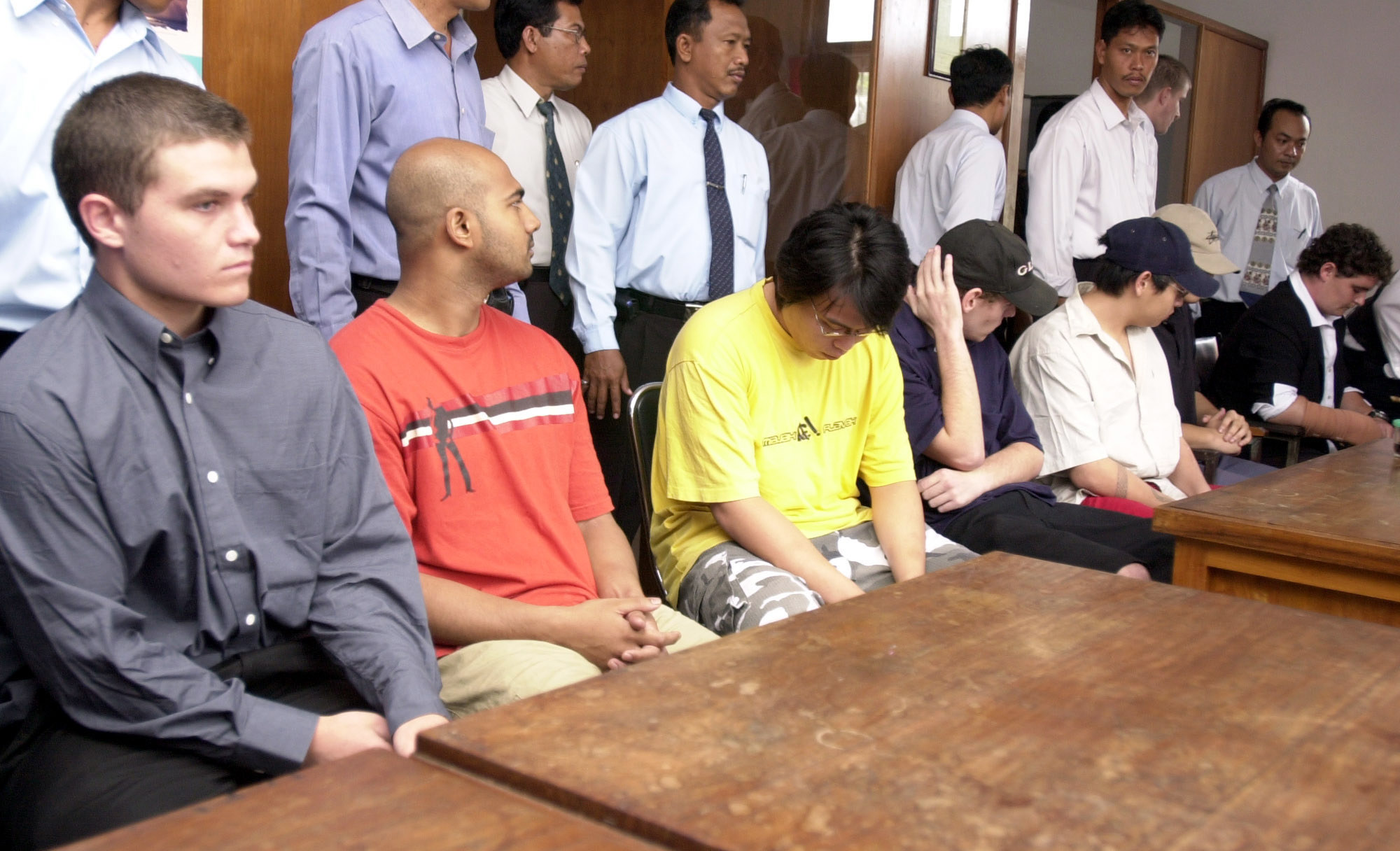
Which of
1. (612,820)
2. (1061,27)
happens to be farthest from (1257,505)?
(1061,27)

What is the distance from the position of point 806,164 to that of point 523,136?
1152 mm

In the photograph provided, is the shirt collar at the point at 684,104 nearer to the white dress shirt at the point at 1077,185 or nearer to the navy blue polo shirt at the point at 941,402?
the navy blue polo shirt at the point at 941,402

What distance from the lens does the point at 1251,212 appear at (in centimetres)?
610

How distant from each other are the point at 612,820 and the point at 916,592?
702mm

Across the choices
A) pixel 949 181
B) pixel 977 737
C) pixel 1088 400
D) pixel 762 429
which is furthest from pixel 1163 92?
pixel 977 737

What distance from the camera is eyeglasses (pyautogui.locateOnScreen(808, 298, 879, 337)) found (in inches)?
82.5

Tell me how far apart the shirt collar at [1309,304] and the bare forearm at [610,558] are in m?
3.12

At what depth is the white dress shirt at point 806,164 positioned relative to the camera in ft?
13.0

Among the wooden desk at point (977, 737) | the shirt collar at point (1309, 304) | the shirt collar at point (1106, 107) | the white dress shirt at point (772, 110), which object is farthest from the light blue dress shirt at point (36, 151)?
the shirt collar at point (1309, 304)

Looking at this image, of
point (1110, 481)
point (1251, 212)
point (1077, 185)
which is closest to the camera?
point (1110, 481)

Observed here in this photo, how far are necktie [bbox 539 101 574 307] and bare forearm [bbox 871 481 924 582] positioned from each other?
122cm

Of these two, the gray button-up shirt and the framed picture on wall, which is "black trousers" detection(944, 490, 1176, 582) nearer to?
the gray button-up shirt

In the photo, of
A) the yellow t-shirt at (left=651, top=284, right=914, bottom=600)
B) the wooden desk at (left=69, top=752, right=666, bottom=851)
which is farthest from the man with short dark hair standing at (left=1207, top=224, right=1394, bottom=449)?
the wooden desk at (left=69, top=752, right=666, bottom=851)

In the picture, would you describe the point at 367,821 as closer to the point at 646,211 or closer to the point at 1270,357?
the point at 646,211
